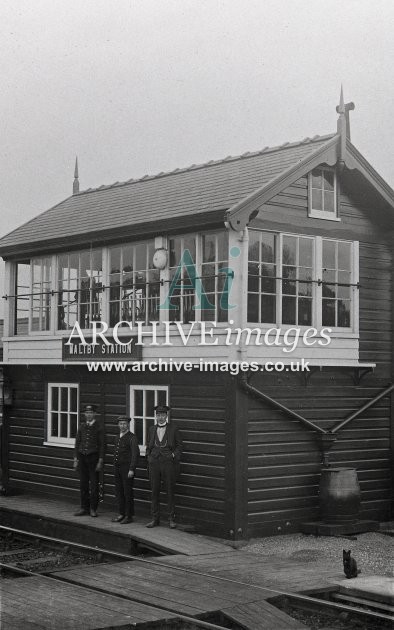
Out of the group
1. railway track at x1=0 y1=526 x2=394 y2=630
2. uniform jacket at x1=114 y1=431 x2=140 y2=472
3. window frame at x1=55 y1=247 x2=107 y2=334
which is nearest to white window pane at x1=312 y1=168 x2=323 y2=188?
window frame at x1=55 y1=247 x2=107 y2=334

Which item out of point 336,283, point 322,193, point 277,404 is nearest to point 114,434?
point 277,404

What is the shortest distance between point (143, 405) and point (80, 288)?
2.67 meters

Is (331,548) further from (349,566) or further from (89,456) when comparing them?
(89,456)

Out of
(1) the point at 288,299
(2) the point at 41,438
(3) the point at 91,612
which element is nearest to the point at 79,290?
(2) the point at 41,438

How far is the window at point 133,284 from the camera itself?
1480cm

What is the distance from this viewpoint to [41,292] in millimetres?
16797

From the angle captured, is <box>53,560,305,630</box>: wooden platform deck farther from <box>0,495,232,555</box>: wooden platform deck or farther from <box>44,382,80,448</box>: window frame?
<box>44,382,80,448</box>: window frame

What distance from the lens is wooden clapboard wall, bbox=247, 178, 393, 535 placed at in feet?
44.0

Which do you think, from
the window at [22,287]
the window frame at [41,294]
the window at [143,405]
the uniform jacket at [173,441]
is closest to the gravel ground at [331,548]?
the uniform jacket at [173,441]

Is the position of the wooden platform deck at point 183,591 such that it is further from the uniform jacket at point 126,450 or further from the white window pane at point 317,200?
the white window pane at point 317,200

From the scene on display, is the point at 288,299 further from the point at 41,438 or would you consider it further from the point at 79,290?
the point at 41,438

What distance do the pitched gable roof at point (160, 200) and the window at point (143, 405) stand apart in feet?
8.42

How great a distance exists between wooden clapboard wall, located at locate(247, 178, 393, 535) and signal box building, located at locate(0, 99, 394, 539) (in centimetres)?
3

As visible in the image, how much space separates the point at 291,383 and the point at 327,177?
339 cm
